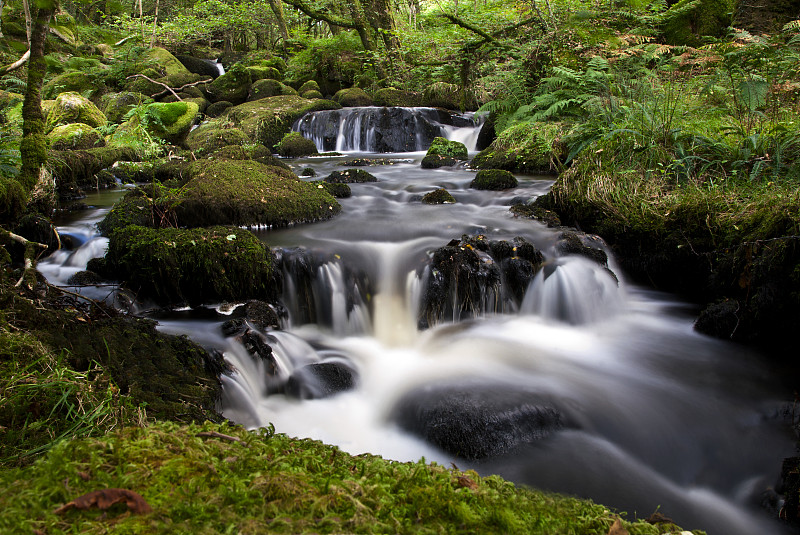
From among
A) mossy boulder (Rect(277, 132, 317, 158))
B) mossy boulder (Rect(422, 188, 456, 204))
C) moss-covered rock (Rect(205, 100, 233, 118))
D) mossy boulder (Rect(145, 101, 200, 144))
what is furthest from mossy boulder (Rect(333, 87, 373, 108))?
mossy boulder (Rect(422, 188, 456, 204))

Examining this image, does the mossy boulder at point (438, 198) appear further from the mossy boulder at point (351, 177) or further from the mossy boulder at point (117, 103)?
the mossy boulder at point (117, 103)

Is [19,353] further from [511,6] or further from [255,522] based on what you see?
[511,6]

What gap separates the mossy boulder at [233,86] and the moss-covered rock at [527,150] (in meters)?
13.0

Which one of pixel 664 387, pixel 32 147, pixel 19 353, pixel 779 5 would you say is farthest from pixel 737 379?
pixel 779 5

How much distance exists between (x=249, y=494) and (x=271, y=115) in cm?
1574

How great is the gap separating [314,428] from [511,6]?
17.0 metres

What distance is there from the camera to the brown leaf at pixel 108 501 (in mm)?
863

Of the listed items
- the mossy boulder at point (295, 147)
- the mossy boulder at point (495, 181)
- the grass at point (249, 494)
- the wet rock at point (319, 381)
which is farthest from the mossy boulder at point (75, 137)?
the grass at point (249, 494)

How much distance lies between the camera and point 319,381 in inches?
150

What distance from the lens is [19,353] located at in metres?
1.86

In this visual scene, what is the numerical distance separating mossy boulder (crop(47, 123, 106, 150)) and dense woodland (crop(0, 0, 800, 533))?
0.17 ft

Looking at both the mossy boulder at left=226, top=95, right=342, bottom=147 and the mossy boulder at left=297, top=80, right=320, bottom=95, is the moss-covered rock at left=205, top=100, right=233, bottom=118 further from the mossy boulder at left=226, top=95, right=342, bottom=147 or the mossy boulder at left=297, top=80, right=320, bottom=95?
the mossy boulder at left=297, top=80, right=320, bottom=95

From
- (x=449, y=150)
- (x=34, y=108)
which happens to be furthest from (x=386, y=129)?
(x=34, y=108)

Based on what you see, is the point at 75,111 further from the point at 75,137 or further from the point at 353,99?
the point at 353,99
